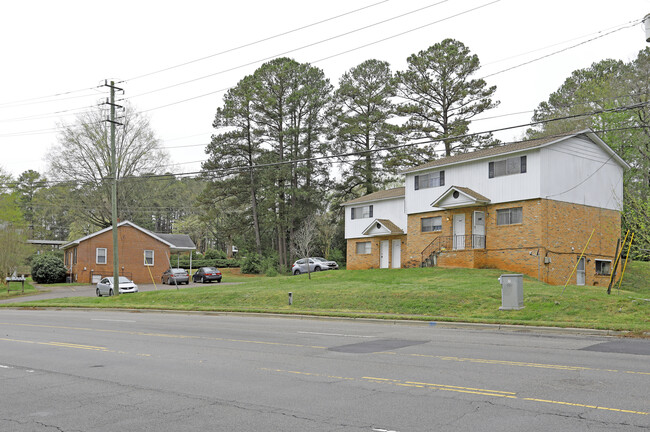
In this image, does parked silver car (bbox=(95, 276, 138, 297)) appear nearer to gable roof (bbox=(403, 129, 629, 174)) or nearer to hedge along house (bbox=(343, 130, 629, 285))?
hedge along house (bbox=(343, 130, 629, 285))

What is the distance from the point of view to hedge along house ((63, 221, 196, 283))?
171 ft

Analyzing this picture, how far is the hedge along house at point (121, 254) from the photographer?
52.0 m

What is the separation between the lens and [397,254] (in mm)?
43250

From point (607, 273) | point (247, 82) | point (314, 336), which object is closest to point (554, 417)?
point (314, 336)

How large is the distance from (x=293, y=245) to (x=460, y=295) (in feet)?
127

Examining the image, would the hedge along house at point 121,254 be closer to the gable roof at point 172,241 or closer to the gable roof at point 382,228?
the gable roof at point 172,241

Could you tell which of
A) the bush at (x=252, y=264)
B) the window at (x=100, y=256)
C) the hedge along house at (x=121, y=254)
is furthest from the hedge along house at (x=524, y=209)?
the window at (x=100, y=256)

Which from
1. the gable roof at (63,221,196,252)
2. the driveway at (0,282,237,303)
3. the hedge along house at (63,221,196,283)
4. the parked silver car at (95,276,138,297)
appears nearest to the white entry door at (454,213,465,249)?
the driveway at (0,282,237,303)

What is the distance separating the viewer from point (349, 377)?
32.6ft

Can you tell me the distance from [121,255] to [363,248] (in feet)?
73.4

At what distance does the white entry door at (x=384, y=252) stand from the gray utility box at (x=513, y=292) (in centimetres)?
2335

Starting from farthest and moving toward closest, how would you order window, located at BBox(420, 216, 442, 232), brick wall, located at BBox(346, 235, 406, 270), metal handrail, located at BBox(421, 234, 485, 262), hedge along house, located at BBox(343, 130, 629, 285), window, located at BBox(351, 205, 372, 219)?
window, located at BBox(351, 205, 372, 219) < brick wall, located at BBox(346, 235, 406, 270) < window, located at BBox(420, 216, 442, 232) < metal handrail, located at BBox(421, 234, 485, 262) < hedge along house, located at BBox(343, 130, 629, 285)

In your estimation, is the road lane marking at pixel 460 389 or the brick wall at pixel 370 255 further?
the brick wall at pixel 370 255

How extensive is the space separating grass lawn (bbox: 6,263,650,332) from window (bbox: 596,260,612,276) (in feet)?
3.88
